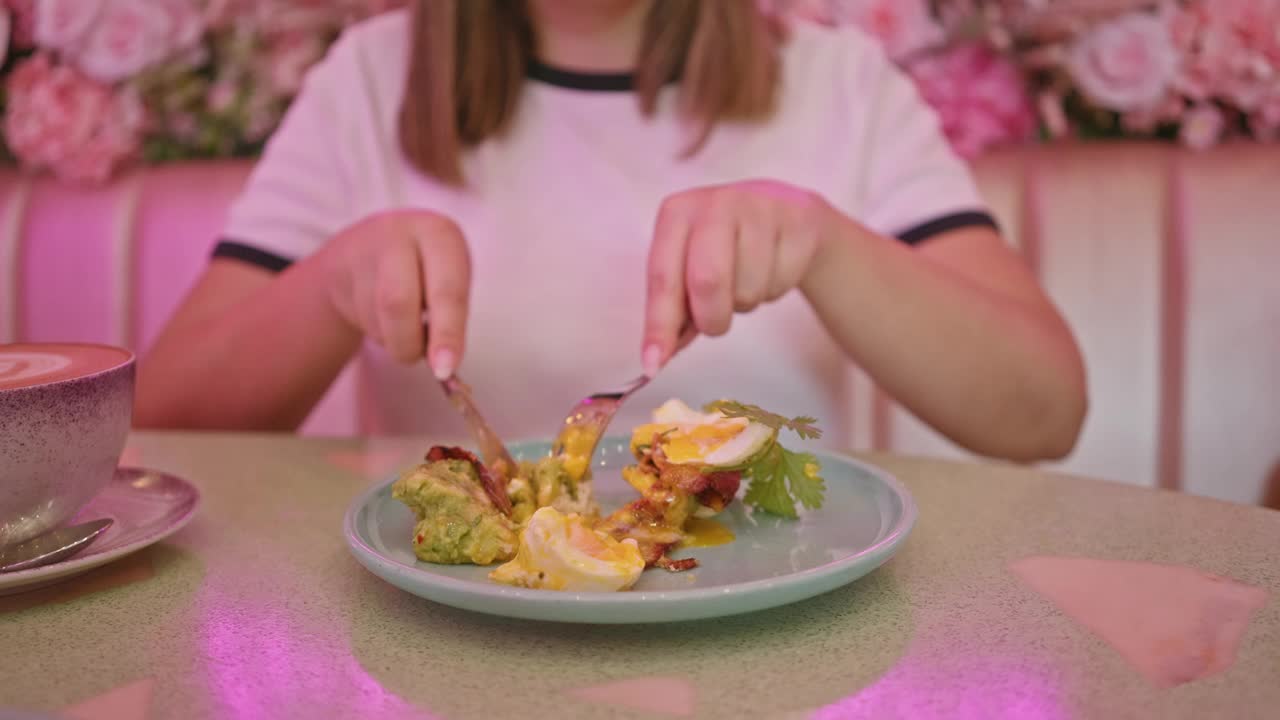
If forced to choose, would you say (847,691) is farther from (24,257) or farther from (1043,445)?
(24,257)

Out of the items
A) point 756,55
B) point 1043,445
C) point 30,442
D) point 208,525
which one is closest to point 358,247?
point 208,525

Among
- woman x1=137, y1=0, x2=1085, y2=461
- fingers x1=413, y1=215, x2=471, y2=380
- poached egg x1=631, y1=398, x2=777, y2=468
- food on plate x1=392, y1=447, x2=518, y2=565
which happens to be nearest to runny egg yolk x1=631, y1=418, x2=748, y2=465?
poached egg x1=631, y1=398, x2=777, y2=468

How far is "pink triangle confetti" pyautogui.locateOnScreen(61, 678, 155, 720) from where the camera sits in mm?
→ 427

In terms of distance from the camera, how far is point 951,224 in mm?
1284

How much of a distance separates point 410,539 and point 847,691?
0.89 ft

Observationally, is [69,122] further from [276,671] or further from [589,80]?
[276,671]

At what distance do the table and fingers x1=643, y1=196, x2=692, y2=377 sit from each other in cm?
23

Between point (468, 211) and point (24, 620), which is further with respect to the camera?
point (468, 211)

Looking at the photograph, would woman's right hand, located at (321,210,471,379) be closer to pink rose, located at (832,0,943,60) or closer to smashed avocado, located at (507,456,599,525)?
smashed avocado, located at (507,456,599,525)

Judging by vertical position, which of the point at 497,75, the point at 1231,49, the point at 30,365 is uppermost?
the point at 1231,49

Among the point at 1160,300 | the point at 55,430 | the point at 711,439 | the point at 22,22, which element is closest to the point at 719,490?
the point at 711,439

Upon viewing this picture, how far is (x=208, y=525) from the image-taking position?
2.26 ft

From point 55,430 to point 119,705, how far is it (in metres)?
0.15

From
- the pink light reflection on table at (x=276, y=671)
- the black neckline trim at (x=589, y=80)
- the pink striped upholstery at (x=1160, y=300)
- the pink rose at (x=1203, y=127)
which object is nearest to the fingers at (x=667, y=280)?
the pink light reflection on table at (x=276, y=671)
